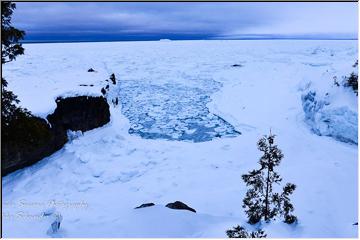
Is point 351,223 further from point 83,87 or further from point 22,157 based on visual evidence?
point 83,87

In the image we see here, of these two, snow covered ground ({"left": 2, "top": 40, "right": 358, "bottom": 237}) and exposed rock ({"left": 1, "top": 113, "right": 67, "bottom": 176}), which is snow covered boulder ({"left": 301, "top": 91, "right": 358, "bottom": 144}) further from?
exposed rock ({"left": 1, "top": 113, "right": 67, "bottom": 176})

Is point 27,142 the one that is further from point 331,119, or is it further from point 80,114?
point 331,119

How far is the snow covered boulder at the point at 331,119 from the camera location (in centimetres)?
1373

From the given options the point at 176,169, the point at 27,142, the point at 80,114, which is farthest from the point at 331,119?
the point at 27,142

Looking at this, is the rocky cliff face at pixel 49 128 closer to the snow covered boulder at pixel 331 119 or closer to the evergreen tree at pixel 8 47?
the evergreen tree at pixel 8 47

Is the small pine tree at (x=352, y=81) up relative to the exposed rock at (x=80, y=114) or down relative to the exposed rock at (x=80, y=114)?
up

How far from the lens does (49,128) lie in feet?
42.5

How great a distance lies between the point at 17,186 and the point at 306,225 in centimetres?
886

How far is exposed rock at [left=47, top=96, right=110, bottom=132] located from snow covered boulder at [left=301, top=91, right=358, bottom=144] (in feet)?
31.2

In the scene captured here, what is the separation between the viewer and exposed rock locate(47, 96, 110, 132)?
14.1m

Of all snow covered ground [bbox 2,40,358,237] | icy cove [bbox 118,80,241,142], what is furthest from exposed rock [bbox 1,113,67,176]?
icy cove [bbox 118,80,241,142]

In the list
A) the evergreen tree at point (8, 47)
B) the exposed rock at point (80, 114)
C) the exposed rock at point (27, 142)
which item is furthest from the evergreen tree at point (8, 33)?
the exposed rock at point (80, 114)

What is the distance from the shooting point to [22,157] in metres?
12.3

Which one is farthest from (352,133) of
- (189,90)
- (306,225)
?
(189,90)
